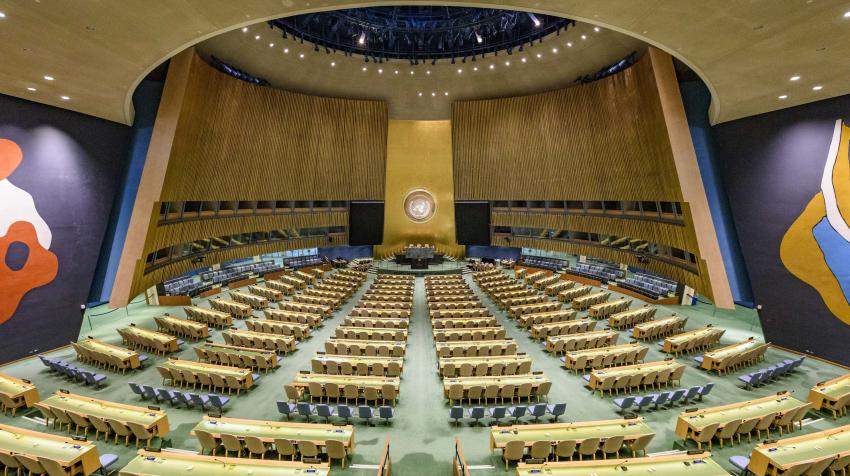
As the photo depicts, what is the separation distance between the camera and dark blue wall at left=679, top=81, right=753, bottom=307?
13.0 metres

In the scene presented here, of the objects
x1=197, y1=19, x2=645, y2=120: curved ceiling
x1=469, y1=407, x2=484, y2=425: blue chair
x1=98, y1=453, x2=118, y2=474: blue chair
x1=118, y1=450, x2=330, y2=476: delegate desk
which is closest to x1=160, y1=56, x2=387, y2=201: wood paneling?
x1=197, y1=19, x2=645, y2=120: curved ceiling

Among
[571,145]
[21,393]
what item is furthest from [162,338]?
[571,145]

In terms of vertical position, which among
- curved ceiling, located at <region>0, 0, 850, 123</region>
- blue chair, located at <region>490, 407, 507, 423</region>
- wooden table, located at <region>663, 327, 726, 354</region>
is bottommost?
blue chair, located at <region>490, 407, 507, 423</region>

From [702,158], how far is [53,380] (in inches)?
847

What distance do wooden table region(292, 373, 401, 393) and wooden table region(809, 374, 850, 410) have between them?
8.88 m

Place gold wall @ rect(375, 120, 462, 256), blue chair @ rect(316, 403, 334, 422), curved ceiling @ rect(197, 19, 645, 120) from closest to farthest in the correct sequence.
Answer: blue chair @ rect(316, 403, 334, 422)
curved ceiling @ rect(197, 19, 645, 120)
gold wall @ rect(375, 120, 462, 256)

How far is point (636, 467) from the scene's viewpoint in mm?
5172

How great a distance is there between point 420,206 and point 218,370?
2100 centimetres

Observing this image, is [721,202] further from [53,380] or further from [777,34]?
[53,380]

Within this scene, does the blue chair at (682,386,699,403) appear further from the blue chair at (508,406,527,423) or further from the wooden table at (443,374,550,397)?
the blue chair at (508,406,527,423)

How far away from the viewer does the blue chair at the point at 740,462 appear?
5619 millimetres

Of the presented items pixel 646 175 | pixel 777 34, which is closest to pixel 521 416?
pixel 777 34

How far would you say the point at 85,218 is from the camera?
11.9 metres

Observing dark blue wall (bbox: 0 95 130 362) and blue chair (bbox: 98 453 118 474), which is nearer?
blue chair (bbox: 98 453 118 474)
